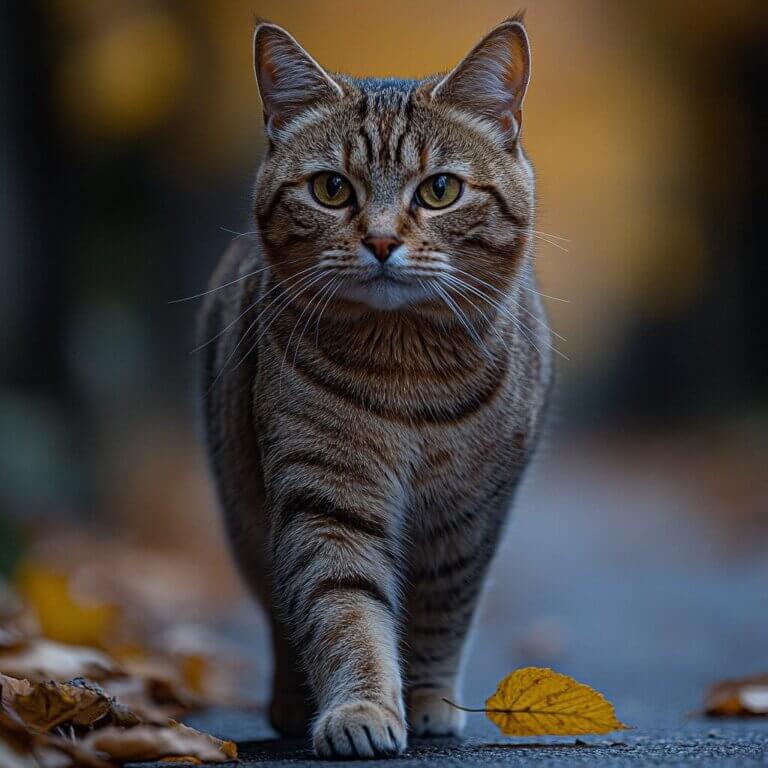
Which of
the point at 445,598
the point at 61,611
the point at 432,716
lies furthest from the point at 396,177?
the point at 61,611

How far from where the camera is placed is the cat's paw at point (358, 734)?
268cm

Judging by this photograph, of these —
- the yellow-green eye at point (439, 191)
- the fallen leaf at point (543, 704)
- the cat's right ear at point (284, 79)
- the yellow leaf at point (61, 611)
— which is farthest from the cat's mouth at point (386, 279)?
the yellow leaf at point (61, 611)

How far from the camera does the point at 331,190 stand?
335cm

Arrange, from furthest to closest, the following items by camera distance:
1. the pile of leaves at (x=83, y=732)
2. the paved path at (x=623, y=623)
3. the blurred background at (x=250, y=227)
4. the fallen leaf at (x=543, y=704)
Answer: the blurred background at (x=250, y=227), the paved path at (x=623, y=623), the fallen leaf at (x=543, y=704), the pile of leaves at (x=83, y=732)

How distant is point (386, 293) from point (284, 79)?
31.6 inches

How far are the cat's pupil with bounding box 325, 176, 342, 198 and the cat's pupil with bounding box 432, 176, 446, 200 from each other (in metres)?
0.25

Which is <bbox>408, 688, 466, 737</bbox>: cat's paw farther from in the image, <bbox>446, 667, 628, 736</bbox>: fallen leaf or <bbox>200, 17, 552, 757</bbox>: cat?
<bbox>446, 667, 628, 736</bbox>: fallen leaf

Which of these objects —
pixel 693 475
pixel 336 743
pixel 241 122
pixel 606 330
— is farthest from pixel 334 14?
pixel 336 743

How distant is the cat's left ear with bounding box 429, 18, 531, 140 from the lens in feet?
11.4

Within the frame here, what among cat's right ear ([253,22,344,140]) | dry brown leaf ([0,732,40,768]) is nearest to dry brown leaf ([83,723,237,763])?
dry brown leaf ([0,732,40,768])

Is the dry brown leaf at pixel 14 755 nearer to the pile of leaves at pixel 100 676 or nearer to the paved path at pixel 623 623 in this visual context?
the pile of leaves at pixel 100 676

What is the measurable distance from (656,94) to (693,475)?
5.76 meters

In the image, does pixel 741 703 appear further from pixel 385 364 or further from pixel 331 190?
pixel 331 190

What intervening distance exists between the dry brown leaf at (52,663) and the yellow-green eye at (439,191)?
1.60 metres
